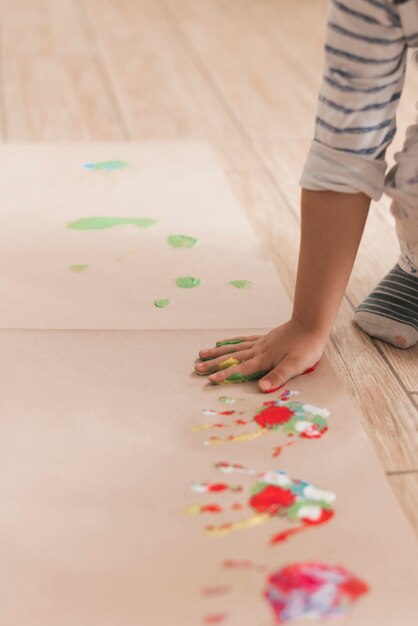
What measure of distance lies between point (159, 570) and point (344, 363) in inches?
14.7

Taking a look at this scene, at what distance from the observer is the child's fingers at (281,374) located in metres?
0.89

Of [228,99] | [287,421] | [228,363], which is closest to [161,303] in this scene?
[228,363]

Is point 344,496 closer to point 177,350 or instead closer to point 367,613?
point 367,613

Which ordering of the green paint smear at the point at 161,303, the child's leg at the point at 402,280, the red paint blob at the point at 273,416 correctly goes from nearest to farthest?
the red paint blob at the point at 273,416 → the child's leg at the point at 402,280 → the green paint smear at the point at 161,303

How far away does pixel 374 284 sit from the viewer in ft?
3.77

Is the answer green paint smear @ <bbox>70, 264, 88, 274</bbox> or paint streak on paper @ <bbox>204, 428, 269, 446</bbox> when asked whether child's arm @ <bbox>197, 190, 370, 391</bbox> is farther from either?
green paint smear @ <bbox>70, 264, 88, 274</bbox>

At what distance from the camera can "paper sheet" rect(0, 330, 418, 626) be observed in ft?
2.12

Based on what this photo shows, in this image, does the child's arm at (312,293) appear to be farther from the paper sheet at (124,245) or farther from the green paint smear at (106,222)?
the green paint smear at (106,222)

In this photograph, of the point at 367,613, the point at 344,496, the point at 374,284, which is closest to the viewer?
the point at 367,613

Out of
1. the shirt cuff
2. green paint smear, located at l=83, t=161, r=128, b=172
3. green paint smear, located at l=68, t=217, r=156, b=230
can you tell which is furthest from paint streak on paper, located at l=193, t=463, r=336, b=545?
green paint smear, located at l=83, t=161, r=128, b=172

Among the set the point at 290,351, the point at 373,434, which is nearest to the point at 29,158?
the point at 290,351

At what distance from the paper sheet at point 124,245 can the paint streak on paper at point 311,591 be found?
39cm

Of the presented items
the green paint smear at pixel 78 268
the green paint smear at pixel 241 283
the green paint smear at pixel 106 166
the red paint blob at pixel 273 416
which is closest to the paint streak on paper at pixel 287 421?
the red paint blob at pixel 273 416

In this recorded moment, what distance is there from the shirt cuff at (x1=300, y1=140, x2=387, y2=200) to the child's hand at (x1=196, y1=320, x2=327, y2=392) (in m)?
0.15
